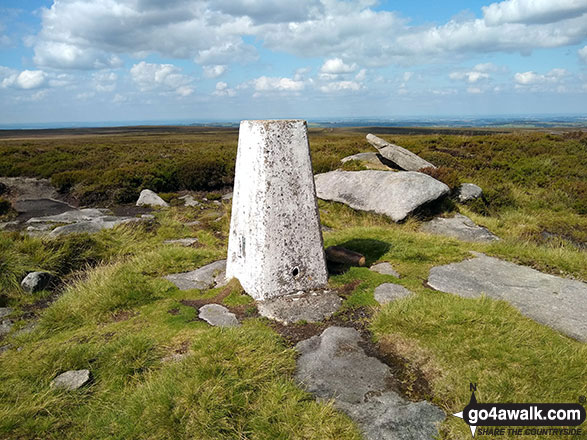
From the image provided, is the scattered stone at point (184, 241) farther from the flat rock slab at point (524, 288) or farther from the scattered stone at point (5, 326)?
the flat rock slab at point (524, 288)

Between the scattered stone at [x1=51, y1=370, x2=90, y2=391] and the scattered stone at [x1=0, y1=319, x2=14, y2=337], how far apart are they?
247 cm

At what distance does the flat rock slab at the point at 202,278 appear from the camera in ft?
21.6

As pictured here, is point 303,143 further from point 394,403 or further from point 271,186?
point 394,403

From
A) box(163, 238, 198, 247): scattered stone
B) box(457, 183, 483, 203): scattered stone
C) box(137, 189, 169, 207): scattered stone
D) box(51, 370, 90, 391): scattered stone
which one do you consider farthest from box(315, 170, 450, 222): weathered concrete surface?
box(51, 370, 90, 391): scattered stone

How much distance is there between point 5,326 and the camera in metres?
5.88

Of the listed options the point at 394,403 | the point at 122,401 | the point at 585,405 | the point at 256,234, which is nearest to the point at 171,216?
the point at 256,234

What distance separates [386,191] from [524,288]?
669 centimetres

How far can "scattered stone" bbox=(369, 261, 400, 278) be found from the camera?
21.9ft

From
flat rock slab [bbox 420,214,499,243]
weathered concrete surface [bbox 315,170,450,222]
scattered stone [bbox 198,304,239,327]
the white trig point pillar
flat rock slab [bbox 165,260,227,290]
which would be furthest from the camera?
weathered concrete surface [bbox 315,170,450,222]

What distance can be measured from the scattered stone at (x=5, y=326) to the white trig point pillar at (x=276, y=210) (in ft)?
12.1

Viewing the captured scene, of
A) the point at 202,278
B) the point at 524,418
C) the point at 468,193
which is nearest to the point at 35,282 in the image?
the point at 202,278

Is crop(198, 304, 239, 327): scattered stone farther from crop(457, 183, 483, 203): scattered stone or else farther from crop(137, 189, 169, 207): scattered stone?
crop(457, 183, 483, 203): scattered stone

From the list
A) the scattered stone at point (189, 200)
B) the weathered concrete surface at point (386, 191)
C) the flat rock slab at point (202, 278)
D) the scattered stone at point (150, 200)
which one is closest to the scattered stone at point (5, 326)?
the flat rock slab at point (202, 278)

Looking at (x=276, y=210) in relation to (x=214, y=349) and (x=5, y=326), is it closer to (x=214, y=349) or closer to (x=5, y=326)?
(x=214, y=349)
